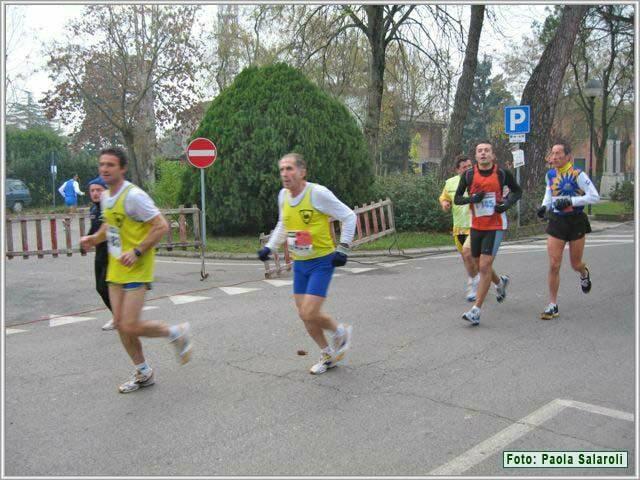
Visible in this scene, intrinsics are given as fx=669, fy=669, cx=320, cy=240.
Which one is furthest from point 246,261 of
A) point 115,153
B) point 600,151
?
point 600,151

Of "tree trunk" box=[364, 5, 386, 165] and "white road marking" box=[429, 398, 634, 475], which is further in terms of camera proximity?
"tree trunk" box=[364, 5, 386, 165]

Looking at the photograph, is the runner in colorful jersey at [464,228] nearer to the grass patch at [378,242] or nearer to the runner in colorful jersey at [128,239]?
the runner in colorful jersey at [128,239]

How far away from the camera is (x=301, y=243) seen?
219 inches

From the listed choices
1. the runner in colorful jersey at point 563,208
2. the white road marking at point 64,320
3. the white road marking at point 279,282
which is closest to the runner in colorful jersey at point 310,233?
the runner in colorful jersey at point 563,208

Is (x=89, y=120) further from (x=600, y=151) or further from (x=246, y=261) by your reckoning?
(x=600, y=151)

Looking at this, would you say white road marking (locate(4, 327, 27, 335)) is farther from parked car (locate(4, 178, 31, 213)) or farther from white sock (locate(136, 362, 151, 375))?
parked car (locate(4, 178, 31, 213))

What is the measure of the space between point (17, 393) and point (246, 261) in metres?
8.73

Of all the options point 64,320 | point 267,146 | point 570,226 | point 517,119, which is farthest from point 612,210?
point 64,320

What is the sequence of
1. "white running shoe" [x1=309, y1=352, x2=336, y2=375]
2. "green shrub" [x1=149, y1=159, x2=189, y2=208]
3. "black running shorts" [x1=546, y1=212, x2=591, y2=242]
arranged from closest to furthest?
1. "white running shoe" [x1=309, y1=352, x2=336, y2=375]
2. "black running shorts" [x1=546, y1=212, x2=591, y2=242]
3. "green shrub" [x1=149, y1=159, x2=189, y2=208]

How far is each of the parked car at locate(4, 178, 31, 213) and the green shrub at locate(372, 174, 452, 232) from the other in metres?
24.3

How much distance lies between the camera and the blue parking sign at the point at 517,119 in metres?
15.8

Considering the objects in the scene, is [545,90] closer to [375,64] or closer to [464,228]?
[375,64]

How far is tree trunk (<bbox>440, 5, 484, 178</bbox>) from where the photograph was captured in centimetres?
1931

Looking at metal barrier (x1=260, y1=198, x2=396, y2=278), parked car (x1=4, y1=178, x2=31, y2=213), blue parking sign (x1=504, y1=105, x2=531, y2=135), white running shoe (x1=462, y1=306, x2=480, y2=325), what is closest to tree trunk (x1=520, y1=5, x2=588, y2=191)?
blue parking sign (x1=504, y1=105, x2=531, y2=135)
